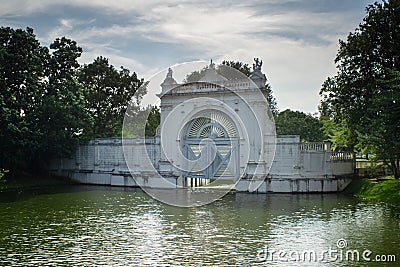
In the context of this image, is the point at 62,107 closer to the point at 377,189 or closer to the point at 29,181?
the point at 29,181

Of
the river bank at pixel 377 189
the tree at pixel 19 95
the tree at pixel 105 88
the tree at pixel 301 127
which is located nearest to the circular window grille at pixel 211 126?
the river bank at pixel 377 189

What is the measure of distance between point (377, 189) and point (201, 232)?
493 inches

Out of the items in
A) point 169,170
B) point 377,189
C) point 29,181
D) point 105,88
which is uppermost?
point 105,88

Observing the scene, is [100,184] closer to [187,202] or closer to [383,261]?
[187,202]

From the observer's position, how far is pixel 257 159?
26.6 m

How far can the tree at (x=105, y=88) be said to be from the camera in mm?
40281

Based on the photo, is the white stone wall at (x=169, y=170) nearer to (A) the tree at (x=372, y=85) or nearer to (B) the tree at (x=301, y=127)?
(A) the tree at (x=372, y=85)

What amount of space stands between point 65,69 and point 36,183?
914 centimetres

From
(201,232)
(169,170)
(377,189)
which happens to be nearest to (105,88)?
(169,170)

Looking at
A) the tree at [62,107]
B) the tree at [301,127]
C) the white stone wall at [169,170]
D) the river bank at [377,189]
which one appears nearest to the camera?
the river bank at [377,189]

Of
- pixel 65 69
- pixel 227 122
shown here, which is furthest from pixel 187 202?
pixel 65 69

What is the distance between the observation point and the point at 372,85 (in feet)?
84.6
